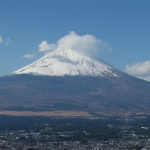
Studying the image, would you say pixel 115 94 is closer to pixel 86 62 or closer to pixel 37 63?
pixel 86 62

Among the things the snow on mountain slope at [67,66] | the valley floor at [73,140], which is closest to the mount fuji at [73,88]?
the snow on mountain slope at [67,66]

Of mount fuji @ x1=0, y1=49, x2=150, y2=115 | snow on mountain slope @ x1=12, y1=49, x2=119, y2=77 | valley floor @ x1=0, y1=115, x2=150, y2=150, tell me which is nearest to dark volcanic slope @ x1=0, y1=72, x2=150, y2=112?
mount fuji @ x1=0, y1=49, x2=150, y2=115

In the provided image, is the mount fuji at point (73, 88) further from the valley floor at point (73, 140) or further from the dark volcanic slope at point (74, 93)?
the valley floor at point (73, 140)

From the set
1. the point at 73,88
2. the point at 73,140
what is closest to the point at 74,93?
the point at 73,88

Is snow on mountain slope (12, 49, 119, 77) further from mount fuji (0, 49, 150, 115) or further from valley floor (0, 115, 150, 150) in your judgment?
valley floor (0, 115, 150, 150)

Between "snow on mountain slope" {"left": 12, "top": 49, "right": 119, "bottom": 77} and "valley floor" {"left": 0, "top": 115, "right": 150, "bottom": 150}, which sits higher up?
"snow on mountain slope" {"left": 12, "top": 49, "right": 119, "bottom": 77}

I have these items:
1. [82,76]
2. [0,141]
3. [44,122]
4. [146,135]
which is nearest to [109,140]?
[146,135]

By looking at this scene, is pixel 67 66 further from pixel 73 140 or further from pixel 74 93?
pixel 73 140
